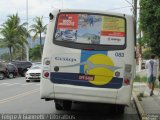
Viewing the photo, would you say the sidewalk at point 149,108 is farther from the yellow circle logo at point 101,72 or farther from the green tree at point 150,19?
the green tree at point 150,19

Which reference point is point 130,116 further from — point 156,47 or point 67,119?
point 156,47

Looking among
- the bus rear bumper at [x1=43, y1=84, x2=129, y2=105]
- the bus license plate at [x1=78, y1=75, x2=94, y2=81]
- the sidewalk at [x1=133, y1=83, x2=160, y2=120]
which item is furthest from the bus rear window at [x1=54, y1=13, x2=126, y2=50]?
the sidewalk at [x1=133, y1=83, x2=160, y2=120]

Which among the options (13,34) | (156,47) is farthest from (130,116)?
(13,34)

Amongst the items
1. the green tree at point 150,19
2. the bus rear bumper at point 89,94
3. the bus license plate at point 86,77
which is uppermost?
the green tree at point 150,19

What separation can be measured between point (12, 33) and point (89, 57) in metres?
55.5

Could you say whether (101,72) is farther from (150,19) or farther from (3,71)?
(3,71)

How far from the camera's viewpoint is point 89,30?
11.9 meters

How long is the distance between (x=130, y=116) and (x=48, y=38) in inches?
140

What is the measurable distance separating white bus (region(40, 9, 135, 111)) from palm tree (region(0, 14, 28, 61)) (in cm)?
5422

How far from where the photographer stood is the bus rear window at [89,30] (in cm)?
1185

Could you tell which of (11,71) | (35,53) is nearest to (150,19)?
(11,71)

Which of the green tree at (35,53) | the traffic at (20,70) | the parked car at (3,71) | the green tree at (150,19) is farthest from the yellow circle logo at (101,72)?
the green tree at (35,53)

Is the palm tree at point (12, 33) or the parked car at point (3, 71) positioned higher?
the palm tree at point (12, 33)

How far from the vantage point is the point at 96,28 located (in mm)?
A: 11922
